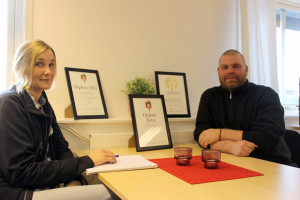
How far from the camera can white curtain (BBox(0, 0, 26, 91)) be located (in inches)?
70.1

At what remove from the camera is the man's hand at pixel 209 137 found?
1.72 metres

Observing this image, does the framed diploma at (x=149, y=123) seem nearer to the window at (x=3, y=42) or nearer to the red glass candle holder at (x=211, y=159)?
the red glass candle holder at (x=211, y=159)

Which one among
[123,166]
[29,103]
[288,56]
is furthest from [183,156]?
[288,56]

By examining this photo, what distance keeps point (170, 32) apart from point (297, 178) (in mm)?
1558

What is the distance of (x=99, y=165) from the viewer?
1.22 meters

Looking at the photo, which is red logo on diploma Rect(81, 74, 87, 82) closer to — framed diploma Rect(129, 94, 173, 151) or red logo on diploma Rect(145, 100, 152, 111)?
framed diploma Rect(129, 94, 173, 151)

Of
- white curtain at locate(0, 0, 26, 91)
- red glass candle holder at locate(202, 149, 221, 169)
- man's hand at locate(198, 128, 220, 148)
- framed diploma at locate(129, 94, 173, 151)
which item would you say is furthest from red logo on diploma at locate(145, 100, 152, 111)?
white curtain at locate(0, 0, 26, 91)

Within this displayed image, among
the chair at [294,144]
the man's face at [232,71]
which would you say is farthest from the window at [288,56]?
the man's face at [232,71]

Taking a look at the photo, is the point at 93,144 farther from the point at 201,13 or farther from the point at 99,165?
the point at 201,13

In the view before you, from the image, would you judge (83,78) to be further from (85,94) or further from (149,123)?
(149,123)

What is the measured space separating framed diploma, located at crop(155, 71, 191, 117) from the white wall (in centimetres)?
7

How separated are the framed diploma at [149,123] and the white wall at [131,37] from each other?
29 centimetres

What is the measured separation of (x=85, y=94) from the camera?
187cm

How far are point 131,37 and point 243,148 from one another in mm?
1192
